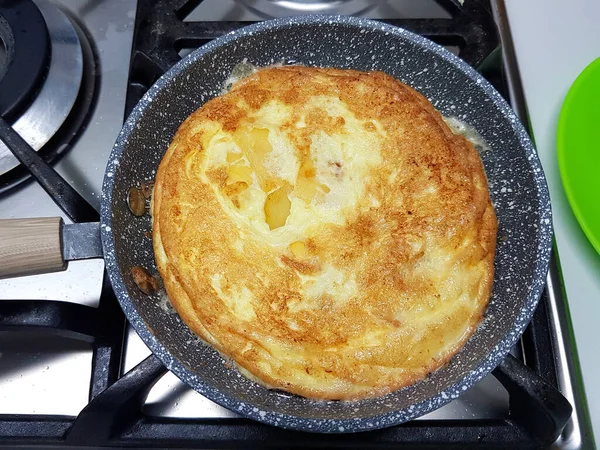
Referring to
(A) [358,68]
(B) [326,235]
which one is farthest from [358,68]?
(B) [326,235]

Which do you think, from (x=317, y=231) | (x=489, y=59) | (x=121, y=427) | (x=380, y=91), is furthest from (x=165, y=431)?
(x=489, y=59)

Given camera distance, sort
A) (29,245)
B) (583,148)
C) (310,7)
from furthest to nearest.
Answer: (310,7)
(583,148)
(29,245)

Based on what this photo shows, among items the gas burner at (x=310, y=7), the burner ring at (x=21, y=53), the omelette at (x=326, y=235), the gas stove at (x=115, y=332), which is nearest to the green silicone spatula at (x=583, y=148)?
the gas stove at (x=115, y=332)

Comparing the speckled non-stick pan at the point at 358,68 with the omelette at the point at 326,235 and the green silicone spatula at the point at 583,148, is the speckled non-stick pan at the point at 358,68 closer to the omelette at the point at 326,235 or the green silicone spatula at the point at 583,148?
the omelette at the point at 326,235

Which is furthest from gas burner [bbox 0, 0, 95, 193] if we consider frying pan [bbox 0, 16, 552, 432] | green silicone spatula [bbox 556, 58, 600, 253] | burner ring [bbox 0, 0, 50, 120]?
green silicone spatula [bbox 556, 58, 600, 253]

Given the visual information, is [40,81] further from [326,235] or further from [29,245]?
[326,235]

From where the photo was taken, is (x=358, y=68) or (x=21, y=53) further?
(x=358, y=68)
